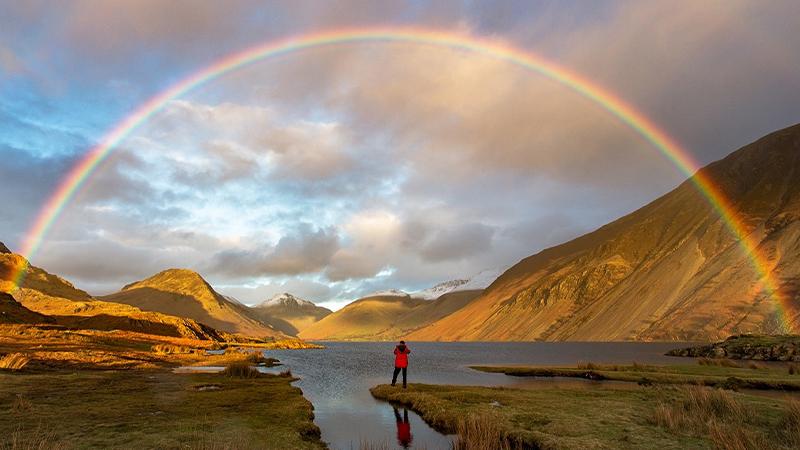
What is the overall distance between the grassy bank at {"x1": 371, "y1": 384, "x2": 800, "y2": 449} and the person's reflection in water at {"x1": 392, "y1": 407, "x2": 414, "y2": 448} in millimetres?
1298

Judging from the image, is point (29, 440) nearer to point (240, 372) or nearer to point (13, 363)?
point (13, 363)

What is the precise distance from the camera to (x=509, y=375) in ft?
203

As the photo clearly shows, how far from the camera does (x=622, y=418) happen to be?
25984mm

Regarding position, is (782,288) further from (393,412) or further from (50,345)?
(50,345)

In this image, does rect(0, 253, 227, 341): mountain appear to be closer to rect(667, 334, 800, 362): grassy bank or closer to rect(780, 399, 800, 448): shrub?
rect(780, 399, 800, 448): shrub

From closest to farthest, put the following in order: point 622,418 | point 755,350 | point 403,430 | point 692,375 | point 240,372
Result: point 622,418, point 403,430, point 692,375, point 240,372, point 755,350

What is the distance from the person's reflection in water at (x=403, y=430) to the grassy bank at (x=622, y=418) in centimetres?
130

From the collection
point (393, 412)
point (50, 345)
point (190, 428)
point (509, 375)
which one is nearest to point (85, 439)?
point (190, 428)

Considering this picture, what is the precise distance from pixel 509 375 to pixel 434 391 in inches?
1050

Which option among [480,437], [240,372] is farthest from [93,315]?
[480,437]

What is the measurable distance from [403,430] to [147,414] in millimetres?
13188

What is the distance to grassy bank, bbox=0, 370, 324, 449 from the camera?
64.4 ft

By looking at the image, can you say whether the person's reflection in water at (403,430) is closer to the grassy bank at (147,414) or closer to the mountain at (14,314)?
the grassy bank at (147,414)

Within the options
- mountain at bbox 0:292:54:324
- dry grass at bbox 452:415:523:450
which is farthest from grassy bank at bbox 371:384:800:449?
mountain at bbox 0:292:54:324
